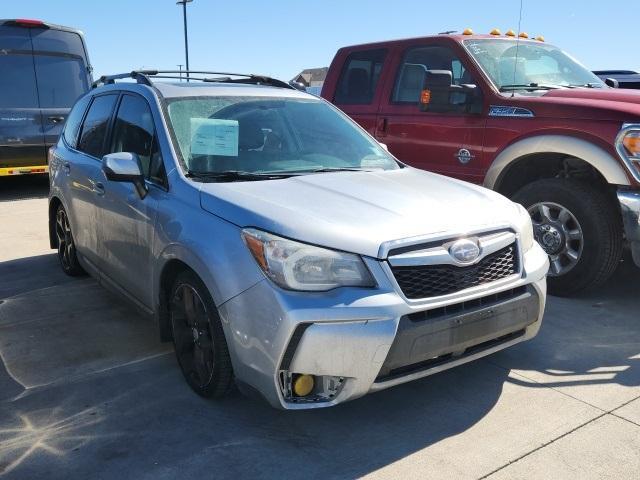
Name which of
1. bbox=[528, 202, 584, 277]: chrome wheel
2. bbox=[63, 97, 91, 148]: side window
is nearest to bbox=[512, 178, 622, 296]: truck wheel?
bbox=[528, 202, 584, 277]: chrome wheel

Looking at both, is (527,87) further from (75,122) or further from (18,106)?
(18,106)

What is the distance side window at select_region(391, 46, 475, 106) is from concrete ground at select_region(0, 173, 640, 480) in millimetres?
2395

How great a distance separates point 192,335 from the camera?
3.24 meters

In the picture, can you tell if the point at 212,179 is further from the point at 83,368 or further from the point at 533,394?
the point at 533,394

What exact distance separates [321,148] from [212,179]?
0.92 metres

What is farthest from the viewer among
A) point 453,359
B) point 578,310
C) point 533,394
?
point 578,310

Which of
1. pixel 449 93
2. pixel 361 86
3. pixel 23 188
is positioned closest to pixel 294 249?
pixel 449 93

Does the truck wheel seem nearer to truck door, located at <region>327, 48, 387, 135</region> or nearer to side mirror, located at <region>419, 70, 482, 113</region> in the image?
side mirror, located at <region>419, 70, 482, 113</region>

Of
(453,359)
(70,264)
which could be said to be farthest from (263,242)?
(70,264)

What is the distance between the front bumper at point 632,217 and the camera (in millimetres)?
4156

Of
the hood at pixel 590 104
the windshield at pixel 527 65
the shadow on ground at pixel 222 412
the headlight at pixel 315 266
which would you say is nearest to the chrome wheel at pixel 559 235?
the shadow on ground at pixel 222 412

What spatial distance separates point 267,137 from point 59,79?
8.39 meters

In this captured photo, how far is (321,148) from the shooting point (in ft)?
12.9

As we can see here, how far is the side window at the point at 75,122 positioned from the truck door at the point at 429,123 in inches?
104
